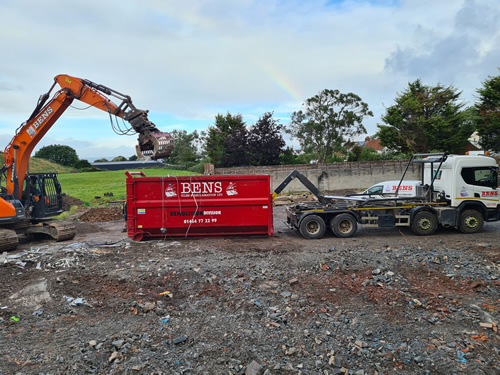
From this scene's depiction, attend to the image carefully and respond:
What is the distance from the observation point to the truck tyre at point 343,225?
11180 millimetres

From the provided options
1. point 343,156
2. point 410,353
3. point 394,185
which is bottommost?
point 410,353

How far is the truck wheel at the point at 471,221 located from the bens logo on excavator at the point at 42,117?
13316 mm

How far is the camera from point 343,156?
33312 millimetres

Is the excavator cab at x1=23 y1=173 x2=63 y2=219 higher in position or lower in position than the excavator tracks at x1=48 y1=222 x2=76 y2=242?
higher

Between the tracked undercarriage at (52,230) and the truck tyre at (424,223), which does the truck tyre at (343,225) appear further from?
the tracked undercarriage at (52,230)

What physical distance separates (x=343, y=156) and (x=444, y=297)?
1102 inches

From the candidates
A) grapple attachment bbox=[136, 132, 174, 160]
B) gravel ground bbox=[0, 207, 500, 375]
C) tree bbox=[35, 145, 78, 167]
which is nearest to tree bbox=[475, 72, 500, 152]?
gravel ground bbox=[0, 207, 500, 375]

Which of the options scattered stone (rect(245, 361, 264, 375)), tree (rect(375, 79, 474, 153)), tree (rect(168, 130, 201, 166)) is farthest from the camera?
tree (rect(168, 130, 201, 166))

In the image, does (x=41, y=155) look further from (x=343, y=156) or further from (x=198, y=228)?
(x=198, y=228)

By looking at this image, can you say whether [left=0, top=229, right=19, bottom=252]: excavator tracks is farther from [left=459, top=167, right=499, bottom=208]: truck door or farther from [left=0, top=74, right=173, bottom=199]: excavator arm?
[left=459, top=167, right=499, bottom=208]: truck door

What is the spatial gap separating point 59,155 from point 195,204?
201 ft

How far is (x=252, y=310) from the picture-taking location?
5980 millimetres

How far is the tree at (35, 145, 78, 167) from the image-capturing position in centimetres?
6141

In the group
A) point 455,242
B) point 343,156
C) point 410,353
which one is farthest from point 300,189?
point 410,353
